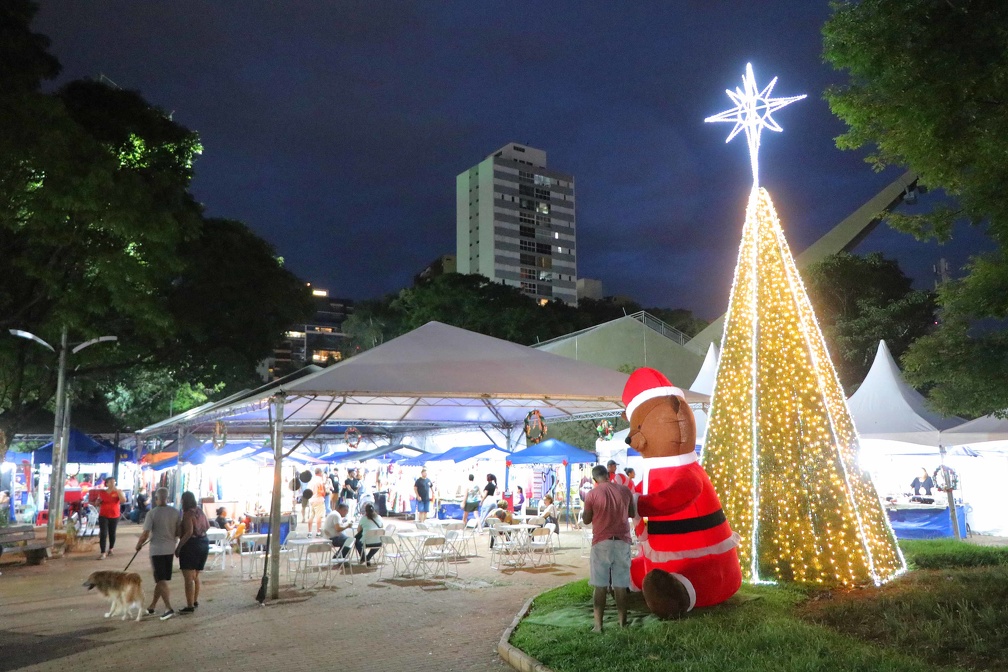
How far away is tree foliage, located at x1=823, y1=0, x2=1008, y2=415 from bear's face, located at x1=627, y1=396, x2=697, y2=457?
407 cm

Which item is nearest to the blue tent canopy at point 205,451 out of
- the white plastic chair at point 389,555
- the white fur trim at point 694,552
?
the white plastic chair at point 389,555

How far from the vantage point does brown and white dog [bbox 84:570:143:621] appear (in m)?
9.08

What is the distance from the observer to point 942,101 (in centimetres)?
808

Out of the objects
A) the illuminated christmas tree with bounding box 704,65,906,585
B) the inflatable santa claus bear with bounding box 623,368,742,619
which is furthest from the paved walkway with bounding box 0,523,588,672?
the illuminated christmas tree with bounding box 704,65,906,585

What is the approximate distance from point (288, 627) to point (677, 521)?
445 cm

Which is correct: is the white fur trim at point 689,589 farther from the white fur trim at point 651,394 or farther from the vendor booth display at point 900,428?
the vendor booth display at point 900,428

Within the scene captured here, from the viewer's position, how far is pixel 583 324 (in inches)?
2140

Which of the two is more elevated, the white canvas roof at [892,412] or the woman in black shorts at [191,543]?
the white canvas roof at [892,412]

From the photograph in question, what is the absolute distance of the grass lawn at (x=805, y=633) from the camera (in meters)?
5.84

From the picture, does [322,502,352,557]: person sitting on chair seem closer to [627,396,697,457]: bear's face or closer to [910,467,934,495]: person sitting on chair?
[627,396,697,457]: bear's face

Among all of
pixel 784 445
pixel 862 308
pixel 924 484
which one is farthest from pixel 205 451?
pixel 862 308

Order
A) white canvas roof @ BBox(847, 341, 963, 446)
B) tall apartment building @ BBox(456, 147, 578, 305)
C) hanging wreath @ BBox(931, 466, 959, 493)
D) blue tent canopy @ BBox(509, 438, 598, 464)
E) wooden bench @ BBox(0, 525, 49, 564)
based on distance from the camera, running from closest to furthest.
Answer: wooden bench @ BBox(0, 525, 49, 564) < hanging wreath @ BBox(931, 466, 959, 493) < white canvas roof @ BBox(847, 341, 963, 446) < blue tent canopy @ BBox(509, 438, 598, 464) < tall apartment building @ BBox(456, 147, 578, 305)

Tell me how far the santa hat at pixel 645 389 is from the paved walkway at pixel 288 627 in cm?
284

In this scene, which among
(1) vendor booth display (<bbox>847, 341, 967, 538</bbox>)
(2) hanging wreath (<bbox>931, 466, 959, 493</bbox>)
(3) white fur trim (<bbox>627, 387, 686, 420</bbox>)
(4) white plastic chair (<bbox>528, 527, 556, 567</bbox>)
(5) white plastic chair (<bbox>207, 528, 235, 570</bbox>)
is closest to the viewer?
(3) white fur trim (<bbox>627, 387, 686, 420</bbox>)
